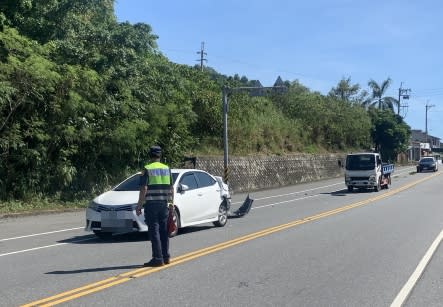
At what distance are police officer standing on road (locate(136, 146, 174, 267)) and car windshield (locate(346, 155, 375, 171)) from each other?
23.8m

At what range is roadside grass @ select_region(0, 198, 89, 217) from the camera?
63.1 ft

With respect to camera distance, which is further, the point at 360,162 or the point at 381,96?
the point at 381,96

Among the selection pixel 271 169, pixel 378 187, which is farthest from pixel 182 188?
pixel 271 169

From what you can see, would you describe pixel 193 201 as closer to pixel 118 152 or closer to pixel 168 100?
pixel 118 152

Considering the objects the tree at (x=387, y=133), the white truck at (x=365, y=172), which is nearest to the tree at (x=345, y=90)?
the tree at (x=387, y=133)

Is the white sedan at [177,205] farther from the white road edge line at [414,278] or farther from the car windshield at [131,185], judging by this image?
the white road edge line at [414,278]

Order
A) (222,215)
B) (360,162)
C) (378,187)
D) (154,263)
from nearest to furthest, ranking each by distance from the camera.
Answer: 1. (154,263)
2. (222,215)
3. (378,187)
4. (360,162)

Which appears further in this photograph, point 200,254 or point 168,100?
point 168,100

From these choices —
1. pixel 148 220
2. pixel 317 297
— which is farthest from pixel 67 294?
pixel 317 297

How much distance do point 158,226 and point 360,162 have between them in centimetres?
2438

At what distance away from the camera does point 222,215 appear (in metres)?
15.5

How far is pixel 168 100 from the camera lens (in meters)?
Result: 27.3

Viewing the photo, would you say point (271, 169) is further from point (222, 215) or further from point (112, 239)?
point (112, 239)

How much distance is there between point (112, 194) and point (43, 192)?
9114mm
